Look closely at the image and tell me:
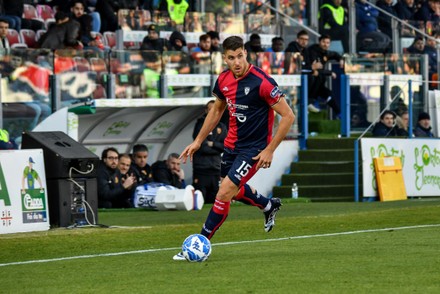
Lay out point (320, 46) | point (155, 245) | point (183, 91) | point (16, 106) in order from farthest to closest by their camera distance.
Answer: point (320, 46) < point (183, 91) < point (16, 106) < point (155, 245)

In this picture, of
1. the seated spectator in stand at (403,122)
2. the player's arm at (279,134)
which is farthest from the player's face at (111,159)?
the player's arm at (279,134)

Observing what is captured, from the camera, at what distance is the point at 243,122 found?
1219 cm

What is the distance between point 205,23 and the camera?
26.8 meters

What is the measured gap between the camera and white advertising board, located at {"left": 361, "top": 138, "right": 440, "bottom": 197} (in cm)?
2433

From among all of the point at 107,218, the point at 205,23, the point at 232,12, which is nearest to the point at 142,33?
the point at 205,23

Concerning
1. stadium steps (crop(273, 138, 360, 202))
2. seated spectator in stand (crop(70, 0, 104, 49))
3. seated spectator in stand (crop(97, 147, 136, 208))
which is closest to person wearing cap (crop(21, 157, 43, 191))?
seated spectator in stand (crop(97, 147, 136, 208))

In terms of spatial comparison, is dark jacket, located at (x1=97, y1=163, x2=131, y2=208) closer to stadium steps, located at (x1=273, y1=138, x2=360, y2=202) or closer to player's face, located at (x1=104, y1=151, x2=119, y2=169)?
player's face, located at (x1=104, y1=151, x2=119, y2=169)

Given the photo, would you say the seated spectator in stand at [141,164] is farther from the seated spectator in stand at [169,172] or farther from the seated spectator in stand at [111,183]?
the seated spectator in stand at [111,183]

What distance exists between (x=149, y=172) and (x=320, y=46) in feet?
22.0

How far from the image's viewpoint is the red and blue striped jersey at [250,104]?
12.0 m

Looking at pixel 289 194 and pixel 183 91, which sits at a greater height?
pixel 183 91

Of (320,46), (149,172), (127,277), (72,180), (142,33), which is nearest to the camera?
(127,277)

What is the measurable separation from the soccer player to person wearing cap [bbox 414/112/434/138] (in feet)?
44.0

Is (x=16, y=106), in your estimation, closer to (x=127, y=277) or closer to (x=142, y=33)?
(x=142, y=33)
